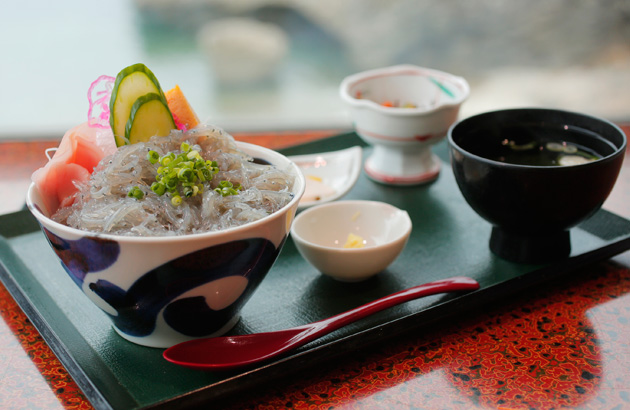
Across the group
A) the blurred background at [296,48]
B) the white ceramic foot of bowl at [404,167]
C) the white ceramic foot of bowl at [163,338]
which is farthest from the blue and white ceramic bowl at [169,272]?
the blurred background at [296,48]

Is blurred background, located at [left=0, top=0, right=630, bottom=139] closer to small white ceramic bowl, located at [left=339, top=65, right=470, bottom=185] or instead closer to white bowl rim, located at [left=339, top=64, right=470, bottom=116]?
white bowl rim, located at [left=339, top=64, right=470, bottom=116]

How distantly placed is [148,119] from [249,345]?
0.46 m

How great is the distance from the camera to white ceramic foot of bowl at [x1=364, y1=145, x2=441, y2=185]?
191 cm

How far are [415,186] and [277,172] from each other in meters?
0.76

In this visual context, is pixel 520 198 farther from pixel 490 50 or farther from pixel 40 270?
pixel 490 50

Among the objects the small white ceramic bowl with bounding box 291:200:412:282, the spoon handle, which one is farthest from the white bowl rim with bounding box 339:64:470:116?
the spoon handle

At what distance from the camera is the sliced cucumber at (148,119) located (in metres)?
1.18

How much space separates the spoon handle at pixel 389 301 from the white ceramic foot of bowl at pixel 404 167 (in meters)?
0.60

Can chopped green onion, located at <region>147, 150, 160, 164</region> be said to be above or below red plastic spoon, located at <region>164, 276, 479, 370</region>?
→ above

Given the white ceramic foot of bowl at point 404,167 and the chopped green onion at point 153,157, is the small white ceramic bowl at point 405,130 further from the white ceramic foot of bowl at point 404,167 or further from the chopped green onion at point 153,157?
the chopped green onion at point 153,157

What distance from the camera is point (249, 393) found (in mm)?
1094

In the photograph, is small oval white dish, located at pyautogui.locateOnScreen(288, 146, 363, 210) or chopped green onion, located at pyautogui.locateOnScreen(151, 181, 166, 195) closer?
chopped green onion, located at pyautogui.locateOnScreen(151, 181, 166, 195)

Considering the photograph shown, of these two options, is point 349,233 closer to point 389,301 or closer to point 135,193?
point 389,301

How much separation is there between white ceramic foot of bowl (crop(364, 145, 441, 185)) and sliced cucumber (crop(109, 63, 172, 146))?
91cm
